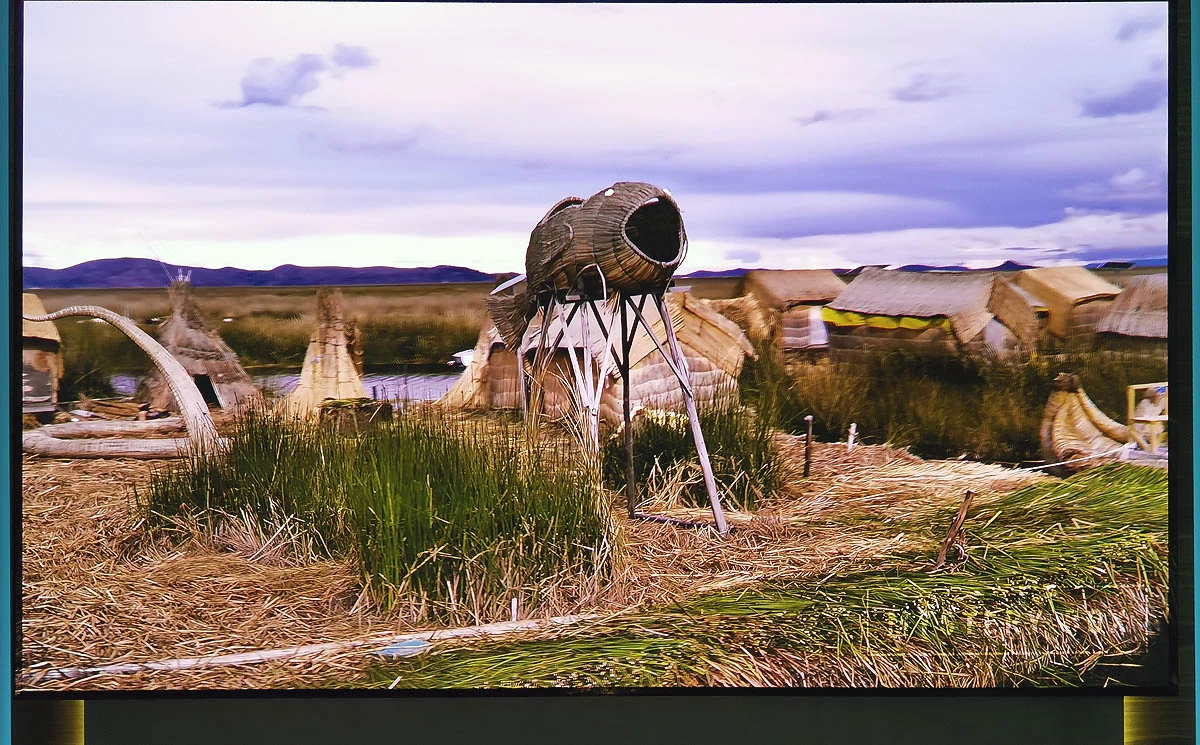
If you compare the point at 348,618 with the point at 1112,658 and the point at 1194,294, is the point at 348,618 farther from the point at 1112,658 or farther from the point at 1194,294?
the point at 1194,294

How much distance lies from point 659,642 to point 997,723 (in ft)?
4.10

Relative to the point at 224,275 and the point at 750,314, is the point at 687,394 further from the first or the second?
the point at 224,275

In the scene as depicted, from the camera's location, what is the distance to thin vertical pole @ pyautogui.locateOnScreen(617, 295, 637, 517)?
9.56 ft

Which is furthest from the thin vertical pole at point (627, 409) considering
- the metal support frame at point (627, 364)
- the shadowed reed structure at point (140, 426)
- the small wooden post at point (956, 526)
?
the shadowed reed structure at point (140, 426)

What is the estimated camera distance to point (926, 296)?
2.89 m

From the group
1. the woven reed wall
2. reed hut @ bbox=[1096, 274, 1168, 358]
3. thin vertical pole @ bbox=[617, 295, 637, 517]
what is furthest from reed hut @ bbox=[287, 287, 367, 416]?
reed hut @ bbox=[1096, 274, 1168, 358]

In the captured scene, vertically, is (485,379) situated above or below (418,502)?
above

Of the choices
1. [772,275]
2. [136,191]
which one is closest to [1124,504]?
[772,275]

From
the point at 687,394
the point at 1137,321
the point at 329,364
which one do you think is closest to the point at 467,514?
the point at 329,364

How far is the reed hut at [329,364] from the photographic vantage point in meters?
2.88

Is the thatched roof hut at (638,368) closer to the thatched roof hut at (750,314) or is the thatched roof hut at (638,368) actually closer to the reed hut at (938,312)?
the thatched roof hut at (750,314)

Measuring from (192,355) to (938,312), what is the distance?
261cm

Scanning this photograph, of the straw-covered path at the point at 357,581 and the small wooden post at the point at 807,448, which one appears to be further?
the small wooden post at the point at 807,448

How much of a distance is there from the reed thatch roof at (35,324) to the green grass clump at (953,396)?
100 inches
